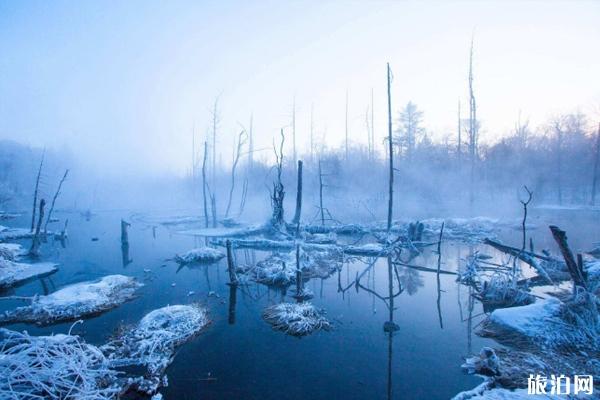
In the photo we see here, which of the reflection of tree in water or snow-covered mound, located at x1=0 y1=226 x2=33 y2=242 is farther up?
snow-covered mound, located at x1=0 y1=226 x2=33 y2=242

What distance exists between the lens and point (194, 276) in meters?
10.8

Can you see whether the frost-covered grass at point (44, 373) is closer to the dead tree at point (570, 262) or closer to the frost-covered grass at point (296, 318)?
the frost-covered grass at point (296, 318)

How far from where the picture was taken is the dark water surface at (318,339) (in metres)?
4.51

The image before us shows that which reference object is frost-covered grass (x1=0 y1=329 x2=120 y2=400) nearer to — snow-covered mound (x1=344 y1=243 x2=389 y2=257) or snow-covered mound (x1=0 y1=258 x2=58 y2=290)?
snow-covered mound (x1=0 y1=258 x2=58 y2=290)

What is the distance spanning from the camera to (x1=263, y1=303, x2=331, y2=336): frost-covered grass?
6.44 meters

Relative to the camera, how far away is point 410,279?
9.92 metres

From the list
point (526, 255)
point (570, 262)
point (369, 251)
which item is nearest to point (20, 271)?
point (369, 251)

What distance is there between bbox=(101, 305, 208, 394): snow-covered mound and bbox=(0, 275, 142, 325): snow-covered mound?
2.42m

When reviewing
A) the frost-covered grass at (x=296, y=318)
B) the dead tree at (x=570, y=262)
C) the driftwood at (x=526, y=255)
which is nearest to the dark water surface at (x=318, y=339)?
the frost-covered grass at (x=296, y=318)

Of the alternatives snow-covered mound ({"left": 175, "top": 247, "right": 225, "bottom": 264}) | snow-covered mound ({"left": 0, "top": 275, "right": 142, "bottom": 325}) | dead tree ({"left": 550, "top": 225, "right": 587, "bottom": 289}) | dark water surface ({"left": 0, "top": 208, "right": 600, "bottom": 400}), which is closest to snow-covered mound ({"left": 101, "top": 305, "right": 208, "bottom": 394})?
dark water surface ({"left": 0, "top": 208, "right": 600, "bottom": 400})

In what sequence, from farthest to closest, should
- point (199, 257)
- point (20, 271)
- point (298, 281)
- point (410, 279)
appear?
point (199, 257)
point (20, 271)
point (410, 279)
point (298, 281)

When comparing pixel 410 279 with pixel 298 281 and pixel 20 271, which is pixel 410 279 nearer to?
pixel 298 281

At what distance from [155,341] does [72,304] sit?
12.9 ft

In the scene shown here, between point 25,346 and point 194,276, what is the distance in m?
7.23
